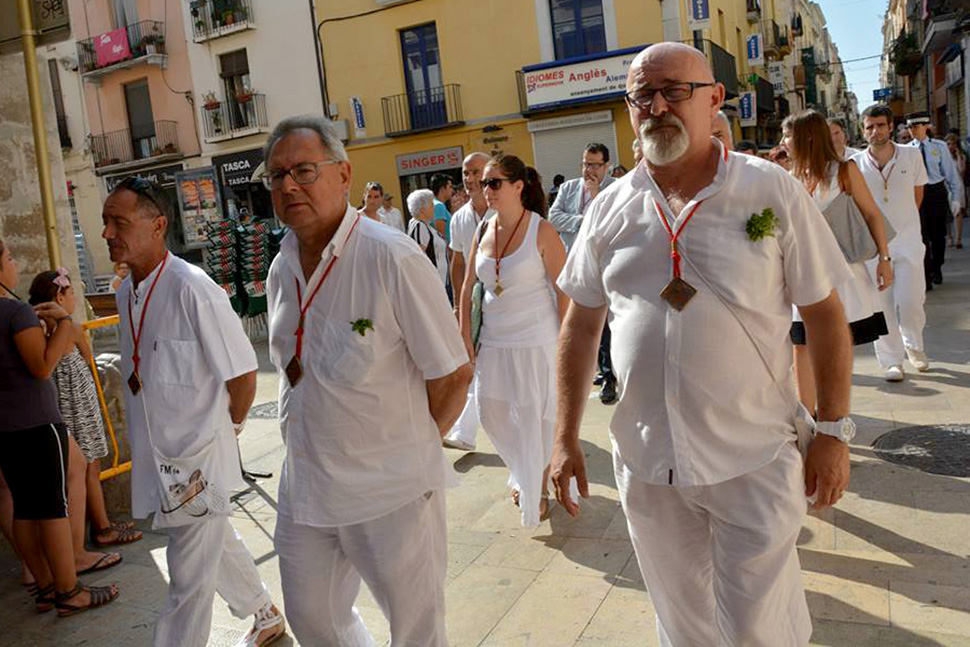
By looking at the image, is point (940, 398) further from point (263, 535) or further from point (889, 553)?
point (263, 535)

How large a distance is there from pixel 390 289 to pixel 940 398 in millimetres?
4985

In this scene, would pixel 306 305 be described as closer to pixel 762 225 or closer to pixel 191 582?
pixel 191 582

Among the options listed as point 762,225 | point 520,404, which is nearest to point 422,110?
point 520,404

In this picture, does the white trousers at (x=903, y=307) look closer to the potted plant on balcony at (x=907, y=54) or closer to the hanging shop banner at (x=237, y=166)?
the hanging shop banner at (x=237, y=166)

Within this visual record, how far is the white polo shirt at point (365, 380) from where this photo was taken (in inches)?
103

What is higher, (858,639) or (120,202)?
(120,202)

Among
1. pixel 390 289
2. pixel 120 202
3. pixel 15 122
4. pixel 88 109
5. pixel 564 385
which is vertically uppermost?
pixel 88 109

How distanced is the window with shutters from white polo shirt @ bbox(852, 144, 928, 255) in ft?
53.7

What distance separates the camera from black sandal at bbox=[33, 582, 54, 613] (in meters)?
4.37

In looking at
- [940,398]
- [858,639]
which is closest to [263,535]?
[858,639]

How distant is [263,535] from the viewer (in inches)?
200

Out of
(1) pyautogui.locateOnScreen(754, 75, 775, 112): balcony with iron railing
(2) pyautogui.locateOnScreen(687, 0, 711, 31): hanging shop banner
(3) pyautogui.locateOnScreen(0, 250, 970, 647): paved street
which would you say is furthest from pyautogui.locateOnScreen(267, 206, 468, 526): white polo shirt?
(1) pyautogui.locateOnScreen(754, 75, 775, 112): balcony with iron railing

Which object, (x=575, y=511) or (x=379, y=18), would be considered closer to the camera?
(x=575, y=511)

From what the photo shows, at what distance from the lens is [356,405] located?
262 cm
